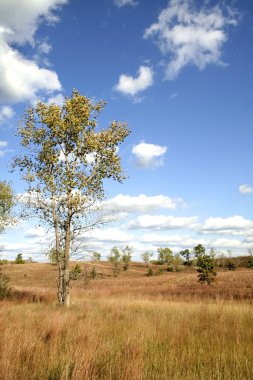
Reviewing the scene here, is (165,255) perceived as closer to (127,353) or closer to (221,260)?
(221,260)

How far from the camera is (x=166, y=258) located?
136625 millimetres

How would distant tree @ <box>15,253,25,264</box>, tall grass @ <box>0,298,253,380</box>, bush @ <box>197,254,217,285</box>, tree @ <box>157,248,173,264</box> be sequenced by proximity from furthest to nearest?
tree @ <box>157,248,173,264</box>, distant tree @ <box>15,253,25,264</box>, bush @ <box>197,254,217,285</box>, tall grass @ <box>0,298,253,380</box>

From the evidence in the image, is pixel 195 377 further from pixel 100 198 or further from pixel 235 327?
pixel 100 198

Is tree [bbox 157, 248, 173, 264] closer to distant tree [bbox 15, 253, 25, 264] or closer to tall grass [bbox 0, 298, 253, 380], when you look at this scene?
distant tree [bbox 15, 253, 25, 264]

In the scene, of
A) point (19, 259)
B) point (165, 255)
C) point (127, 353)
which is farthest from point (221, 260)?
point (127, 353)

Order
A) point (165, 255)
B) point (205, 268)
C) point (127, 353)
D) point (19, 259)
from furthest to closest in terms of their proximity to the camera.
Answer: point (165, 255)
point (19, 259)
point (205, 268)
point (127, 353)

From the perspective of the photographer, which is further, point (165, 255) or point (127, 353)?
point (165, 255)

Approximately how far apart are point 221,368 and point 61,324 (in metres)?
4.17

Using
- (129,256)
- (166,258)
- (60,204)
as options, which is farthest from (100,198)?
(166,258)

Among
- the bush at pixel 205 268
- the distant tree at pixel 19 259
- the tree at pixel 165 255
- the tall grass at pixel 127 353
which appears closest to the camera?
the tall grass at pixel 127 353

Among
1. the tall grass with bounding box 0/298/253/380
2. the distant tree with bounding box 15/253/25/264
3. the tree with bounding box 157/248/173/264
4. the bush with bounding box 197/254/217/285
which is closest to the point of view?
the tall grass with bounding box 0/298/253/380

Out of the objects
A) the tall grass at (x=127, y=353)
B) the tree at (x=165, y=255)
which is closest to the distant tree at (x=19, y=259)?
the tree at (x=165, y=255)

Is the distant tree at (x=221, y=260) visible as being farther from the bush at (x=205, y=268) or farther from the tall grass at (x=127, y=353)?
the tall grass at (x=127, y=353)

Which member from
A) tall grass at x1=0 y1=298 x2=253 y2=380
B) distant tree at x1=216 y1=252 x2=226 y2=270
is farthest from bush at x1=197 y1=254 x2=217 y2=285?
distant tree at x1=216 y1=252 x2=226 y2=270
